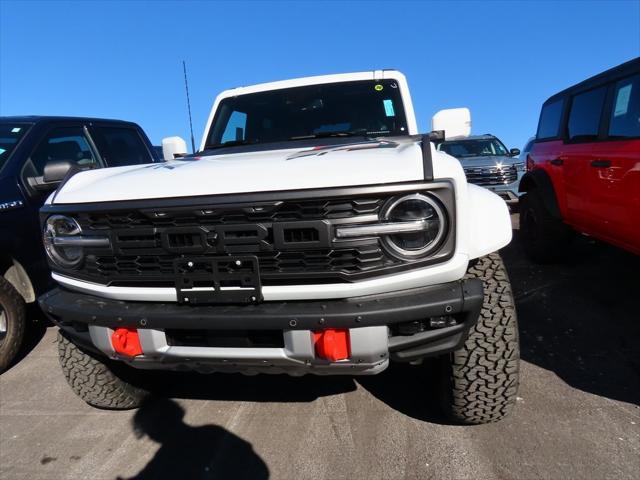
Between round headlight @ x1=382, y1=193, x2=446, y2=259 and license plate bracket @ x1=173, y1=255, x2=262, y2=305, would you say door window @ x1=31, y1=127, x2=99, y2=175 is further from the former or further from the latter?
round headlight @ x1=382, y1=193, x2=446, y2=259

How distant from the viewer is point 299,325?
1.78m

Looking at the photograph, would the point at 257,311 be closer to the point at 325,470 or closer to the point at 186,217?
the point at 186,217

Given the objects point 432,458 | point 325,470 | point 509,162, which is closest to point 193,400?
point 325,470

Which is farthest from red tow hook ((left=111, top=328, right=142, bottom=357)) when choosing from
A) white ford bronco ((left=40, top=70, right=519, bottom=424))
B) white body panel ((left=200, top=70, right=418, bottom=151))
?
white body panel ((left=200, top=70, right=418, bottom=151))

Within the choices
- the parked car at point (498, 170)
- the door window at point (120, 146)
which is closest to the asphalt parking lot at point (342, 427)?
the door window at point (120, 146)

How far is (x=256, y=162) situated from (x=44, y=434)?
202 cm

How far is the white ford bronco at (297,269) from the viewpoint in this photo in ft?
5.88

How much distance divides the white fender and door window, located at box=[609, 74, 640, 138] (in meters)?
1.79

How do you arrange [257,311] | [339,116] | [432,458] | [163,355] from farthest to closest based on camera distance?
1. [339,116]
2. [432,458]
3. [163,355]
4. [257,311]

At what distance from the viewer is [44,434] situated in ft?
8.45

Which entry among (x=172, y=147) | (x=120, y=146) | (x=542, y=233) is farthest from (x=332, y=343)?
(x=120, y=146)

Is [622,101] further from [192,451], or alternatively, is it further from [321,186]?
[192,451]

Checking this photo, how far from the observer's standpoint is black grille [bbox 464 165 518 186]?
9078 mm

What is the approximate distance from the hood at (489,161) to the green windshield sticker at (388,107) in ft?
21.3
